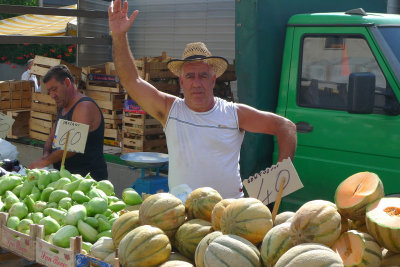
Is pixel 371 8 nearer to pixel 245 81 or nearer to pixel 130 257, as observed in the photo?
pixel 245 81

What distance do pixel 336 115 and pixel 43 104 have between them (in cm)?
521

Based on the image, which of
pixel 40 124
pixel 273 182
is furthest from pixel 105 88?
pixel 273 182

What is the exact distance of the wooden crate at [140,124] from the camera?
6.95m

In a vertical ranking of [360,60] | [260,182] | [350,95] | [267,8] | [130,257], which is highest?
[267,8]

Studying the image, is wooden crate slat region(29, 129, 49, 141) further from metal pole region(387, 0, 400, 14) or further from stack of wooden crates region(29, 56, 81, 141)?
metal pole region(387, 0, 400, 14)

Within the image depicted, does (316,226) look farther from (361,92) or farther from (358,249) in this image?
(361,92)

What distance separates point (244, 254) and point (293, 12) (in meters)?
3.57

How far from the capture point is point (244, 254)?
75.6 inches

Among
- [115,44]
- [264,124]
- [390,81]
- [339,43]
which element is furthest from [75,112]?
[390,81]

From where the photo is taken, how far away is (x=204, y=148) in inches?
150

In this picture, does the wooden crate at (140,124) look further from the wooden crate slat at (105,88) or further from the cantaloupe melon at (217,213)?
the cantaloupe melon at (217,213)

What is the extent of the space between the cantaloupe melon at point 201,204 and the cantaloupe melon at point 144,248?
311 millimetres

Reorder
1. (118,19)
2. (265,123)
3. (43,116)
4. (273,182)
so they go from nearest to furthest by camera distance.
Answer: (273,182) < (118,19) < (265,123) < (43,116)

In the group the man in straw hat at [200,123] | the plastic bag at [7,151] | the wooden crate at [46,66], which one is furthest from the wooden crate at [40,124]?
the man in straw hat at [200,123]
